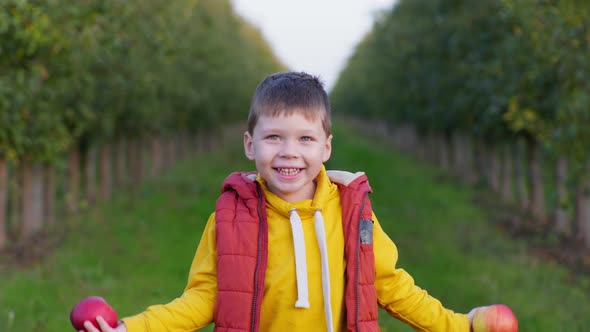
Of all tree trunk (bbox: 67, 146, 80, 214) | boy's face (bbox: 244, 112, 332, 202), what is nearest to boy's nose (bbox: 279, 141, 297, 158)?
boy's face (bbox: 244, 112, 332, 202)

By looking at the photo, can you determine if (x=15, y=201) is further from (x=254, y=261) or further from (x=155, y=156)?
(x=254, y=261)

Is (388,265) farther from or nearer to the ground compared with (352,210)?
nearer to the ground

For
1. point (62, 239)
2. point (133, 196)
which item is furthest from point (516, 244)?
point (133, 196)

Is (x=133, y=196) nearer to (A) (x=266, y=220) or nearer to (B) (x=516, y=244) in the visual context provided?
(B) (x=516, y=244)

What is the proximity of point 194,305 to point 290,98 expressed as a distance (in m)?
0.89

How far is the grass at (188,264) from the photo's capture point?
7730 millimetres

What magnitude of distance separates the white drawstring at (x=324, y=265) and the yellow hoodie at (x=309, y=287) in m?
0.04

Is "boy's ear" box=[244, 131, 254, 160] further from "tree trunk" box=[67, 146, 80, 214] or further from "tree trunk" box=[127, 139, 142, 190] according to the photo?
"tree trunk" box=[127, 139, 142, 190]

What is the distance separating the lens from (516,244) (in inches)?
513

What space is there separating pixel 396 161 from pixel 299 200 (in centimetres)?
3057

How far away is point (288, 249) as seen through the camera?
3.03 m

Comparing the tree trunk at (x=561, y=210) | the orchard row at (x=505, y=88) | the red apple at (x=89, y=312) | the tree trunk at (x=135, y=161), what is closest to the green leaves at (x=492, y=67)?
the orchard row at (x=505, y=88)

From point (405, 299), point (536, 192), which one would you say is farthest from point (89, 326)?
point (536, 192)

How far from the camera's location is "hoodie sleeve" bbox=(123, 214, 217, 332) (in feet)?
9.77
